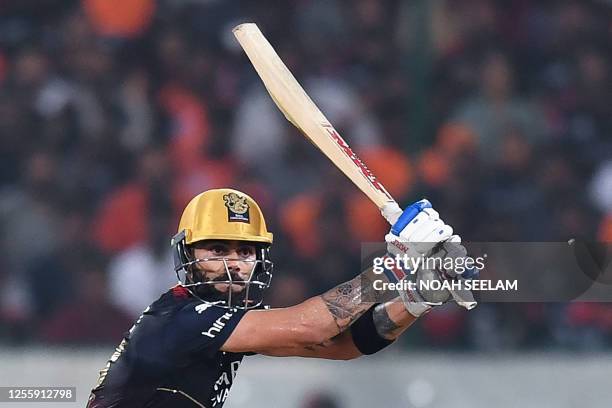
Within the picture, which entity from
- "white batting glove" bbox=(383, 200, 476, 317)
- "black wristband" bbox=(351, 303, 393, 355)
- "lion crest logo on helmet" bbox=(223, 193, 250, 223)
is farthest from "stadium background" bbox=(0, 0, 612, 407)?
"white batting glove" bbox=(383, 200, 476, 317)

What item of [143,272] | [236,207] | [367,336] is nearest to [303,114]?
[236,207]

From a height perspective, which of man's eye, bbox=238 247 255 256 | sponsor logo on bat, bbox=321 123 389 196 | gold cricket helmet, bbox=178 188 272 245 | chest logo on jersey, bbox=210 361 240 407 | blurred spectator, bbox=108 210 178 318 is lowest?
chest logo on jersey, bbox=210 361 240 407

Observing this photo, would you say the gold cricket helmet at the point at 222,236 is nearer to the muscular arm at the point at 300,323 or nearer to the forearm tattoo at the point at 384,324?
the muscular arm at the point at 300,323

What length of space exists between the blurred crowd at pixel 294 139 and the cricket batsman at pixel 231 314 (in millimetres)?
2072

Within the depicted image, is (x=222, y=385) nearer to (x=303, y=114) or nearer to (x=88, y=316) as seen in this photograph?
(x=303, y=114)

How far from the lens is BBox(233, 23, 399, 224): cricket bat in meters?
4.46

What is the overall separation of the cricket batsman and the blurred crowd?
2.07 meters

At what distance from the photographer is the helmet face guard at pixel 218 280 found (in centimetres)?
431

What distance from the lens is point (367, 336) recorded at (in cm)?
438

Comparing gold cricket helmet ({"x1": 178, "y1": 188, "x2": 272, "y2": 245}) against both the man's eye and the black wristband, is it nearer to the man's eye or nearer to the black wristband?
the man's eye

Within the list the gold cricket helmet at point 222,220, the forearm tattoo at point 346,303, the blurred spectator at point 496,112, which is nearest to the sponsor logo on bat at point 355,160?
the gold cricket helmet at point 222,220

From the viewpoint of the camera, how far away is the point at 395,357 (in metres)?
6.30

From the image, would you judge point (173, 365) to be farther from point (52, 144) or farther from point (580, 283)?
point (52, 144)

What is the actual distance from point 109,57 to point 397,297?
4.06 m
